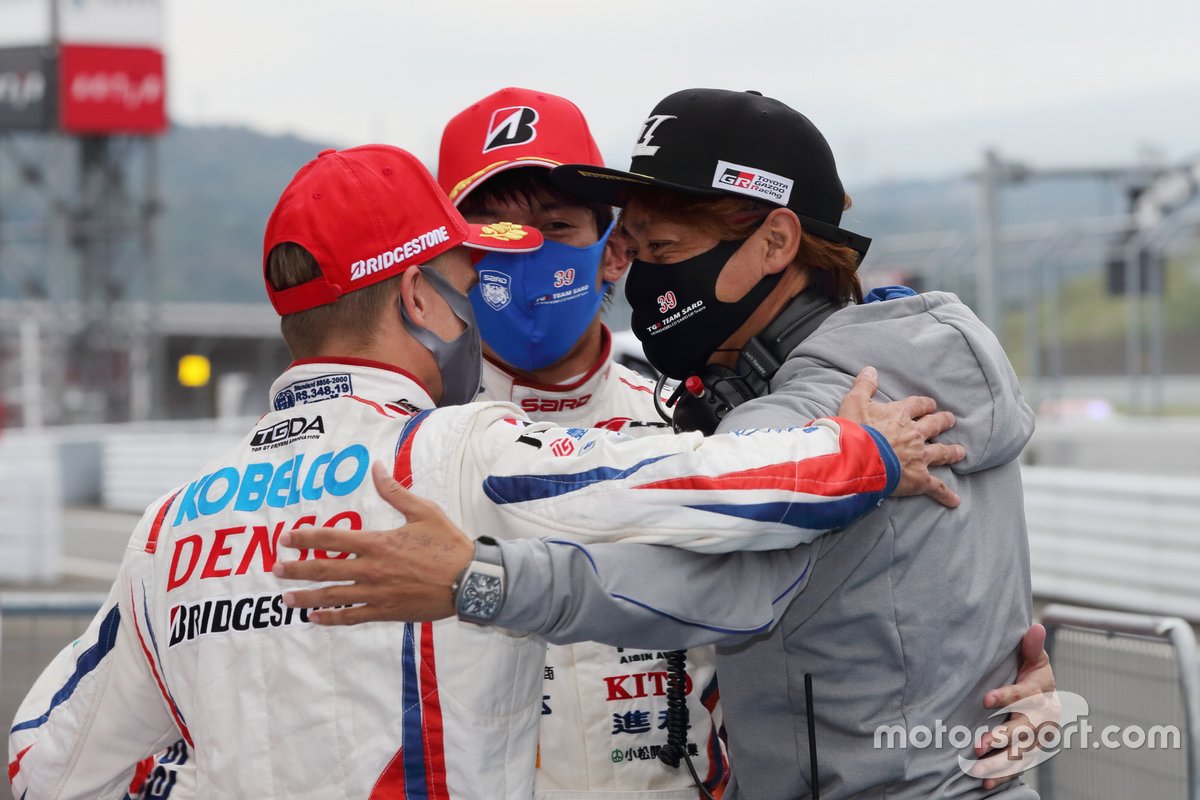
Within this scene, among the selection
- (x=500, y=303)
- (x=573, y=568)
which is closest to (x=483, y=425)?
(x=573, y=568)

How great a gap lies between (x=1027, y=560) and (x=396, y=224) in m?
1.28

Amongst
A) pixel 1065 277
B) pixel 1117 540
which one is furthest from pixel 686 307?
pixel 1065 277

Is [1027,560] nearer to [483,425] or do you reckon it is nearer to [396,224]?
[483,425]

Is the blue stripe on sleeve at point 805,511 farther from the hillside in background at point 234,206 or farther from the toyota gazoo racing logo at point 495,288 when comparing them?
the hillside in background at point 234,206

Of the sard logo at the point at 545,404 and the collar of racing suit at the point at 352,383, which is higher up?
the collar of racing suit at the point at 352,383

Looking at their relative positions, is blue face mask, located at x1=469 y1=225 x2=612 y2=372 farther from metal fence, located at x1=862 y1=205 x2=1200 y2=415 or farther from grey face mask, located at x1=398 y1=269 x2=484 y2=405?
metal fence, located at x1=862 y1=205 x2=1200 y2=415

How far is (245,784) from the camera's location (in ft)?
6.61

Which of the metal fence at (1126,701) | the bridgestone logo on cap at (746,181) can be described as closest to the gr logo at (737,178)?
the bridgestone logo on cap at (746,181)

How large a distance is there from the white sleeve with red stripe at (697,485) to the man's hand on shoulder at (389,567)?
0.13 metres

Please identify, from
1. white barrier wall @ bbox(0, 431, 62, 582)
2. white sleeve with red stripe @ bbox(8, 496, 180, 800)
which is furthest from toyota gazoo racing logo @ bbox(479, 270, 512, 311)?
white barrier wall @ bbox(0, 431, 62, 582)

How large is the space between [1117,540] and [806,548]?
8132 millimetres

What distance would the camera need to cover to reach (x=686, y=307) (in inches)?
96.2

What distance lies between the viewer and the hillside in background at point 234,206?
118 m

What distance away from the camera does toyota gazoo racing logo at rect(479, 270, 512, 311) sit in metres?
2.96
